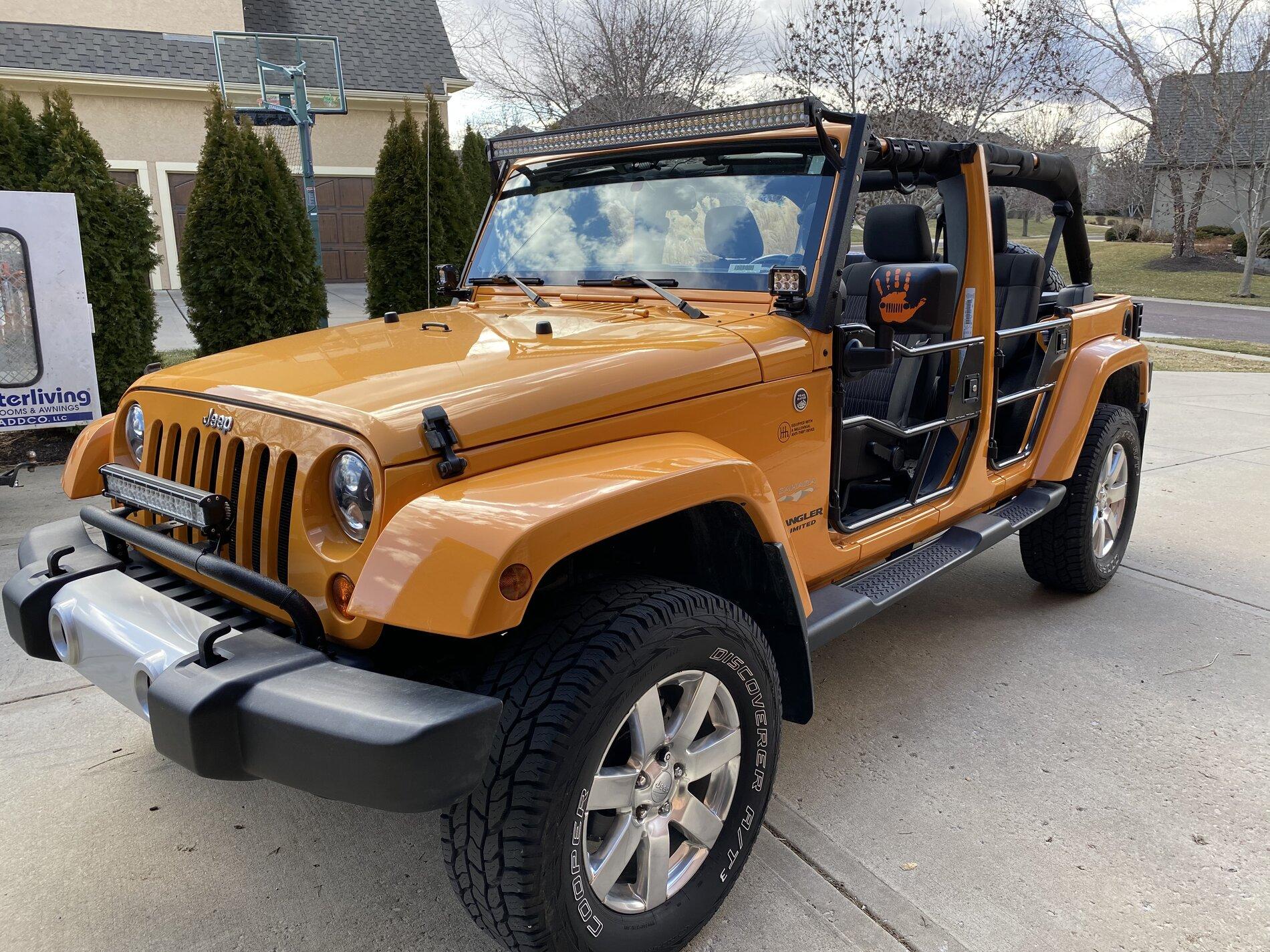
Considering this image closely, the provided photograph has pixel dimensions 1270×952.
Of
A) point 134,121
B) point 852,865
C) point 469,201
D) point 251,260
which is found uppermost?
point 134,121

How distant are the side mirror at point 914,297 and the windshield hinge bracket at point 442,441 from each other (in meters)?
1.42

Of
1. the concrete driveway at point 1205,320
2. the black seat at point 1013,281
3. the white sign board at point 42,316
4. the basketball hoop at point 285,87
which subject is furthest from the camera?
the concrete driveway at point 1205,320

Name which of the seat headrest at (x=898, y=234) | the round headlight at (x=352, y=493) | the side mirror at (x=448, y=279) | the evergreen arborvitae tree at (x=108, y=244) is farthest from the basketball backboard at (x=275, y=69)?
the round headlight at (x=352, y=493)

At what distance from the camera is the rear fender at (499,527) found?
1.72 m

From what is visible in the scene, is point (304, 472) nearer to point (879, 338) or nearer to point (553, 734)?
point (553, 734)

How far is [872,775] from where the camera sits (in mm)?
2947

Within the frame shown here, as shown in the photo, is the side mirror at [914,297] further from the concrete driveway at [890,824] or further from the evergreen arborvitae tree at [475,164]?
the evergreen arborvitae tree at [475,164]

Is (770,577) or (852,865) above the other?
(770,577)

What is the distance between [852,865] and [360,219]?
20133 mm

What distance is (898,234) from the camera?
10.6 feet

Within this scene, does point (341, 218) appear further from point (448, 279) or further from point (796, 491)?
point (796, 491)

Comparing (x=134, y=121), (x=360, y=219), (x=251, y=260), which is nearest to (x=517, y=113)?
(x=360, y=219)

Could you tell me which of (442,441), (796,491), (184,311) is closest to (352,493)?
(442,441)

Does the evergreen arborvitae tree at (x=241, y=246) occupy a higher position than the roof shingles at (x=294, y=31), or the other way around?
the roof shingles at (x=294, y=31)
